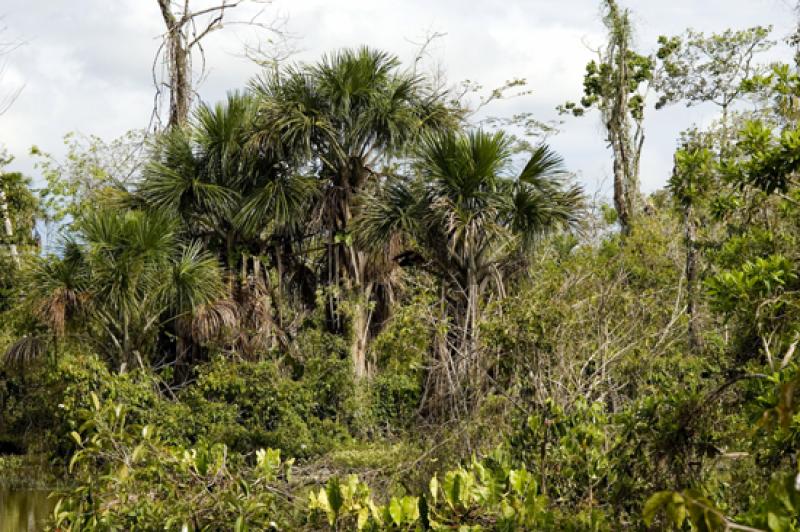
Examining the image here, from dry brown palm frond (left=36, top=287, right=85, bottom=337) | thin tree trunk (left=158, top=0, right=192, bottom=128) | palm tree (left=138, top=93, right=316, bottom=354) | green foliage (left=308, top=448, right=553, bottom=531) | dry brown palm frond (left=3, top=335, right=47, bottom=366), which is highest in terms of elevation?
thin tree trunk (left=158, top=0, right=192, bottom=128)

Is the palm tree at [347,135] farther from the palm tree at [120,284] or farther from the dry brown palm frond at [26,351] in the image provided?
the dry brown palm frond at [26,351]

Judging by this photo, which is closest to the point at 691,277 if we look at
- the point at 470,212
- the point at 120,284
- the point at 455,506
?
the point at 470,212

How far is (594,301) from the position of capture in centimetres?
1057

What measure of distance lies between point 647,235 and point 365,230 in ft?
15.8

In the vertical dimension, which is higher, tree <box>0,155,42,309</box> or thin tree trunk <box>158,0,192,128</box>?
thin tree trunk <box>158,0,192,128</box>

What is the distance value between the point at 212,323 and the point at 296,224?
2779 mm

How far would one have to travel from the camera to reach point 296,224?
58.7 feet

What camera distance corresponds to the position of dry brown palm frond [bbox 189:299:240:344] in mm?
15805

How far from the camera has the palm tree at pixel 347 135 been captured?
16922 mm

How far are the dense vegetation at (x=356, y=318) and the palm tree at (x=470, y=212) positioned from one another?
0.15 feet

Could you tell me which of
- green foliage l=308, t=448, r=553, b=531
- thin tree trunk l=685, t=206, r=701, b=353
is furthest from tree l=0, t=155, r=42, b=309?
green foliage l=308, t=448, r=553, b=531

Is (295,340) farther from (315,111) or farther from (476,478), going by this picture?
(476,478)

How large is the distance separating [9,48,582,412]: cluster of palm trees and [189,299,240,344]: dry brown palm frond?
34 mm

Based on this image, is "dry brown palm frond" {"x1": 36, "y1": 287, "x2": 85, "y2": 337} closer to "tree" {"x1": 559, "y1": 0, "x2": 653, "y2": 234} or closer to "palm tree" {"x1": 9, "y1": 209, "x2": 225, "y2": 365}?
"palm tree" {"x1": 9, "y1": 209, "x2": 225, "y2": 365}
